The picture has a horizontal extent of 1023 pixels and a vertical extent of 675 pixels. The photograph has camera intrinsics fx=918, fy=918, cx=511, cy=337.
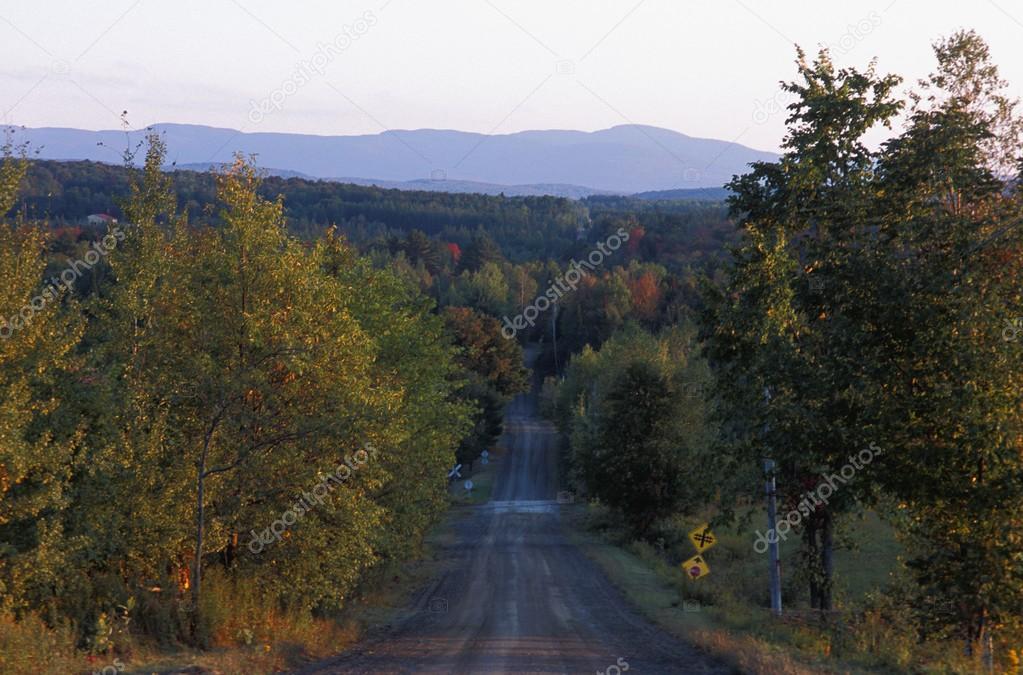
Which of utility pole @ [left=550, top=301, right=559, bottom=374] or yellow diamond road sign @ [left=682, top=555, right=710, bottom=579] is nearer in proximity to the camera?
yellow diamond road sign @ [left=682, top=555, right=710, bottom=579]

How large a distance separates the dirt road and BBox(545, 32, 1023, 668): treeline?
3571mm

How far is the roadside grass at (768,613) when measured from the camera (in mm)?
15312

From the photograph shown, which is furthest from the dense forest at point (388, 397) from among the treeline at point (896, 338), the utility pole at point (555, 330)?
the utility pole at point (555, 330)

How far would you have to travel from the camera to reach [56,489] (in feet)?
47.0

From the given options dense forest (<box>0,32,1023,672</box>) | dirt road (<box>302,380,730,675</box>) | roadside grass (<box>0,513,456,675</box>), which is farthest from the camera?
dirt road (<box>302,380,730,675</box>)

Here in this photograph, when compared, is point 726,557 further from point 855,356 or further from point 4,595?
point 4,595

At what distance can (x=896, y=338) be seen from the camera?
14.6m

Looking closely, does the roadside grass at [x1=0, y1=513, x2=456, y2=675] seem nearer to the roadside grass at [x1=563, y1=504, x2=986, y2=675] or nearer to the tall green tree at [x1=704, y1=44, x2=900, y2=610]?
the roadside grass at [x1=563, y1=504, x2=986, y2=675]

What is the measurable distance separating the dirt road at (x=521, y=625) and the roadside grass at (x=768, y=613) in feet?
2.69

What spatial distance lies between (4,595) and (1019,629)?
50.2ft

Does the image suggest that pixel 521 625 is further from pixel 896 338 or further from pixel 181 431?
pixel 896 338

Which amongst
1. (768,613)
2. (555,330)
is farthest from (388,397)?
(555,330)

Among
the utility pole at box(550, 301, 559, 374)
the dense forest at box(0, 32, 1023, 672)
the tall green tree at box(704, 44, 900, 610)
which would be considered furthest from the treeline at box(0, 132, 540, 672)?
the utility pole at box(550, 301, 559, 374)

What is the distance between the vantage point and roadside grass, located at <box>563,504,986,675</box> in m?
15.3
